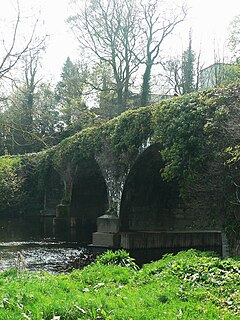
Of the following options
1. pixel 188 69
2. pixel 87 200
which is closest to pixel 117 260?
pixel 87 200

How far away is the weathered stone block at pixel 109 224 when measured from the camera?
17.6 metres

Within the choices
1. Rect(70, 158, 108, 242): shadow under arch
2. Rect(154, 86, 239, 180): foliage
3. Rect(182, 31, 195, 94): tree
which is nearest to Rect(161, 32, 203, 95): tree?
Rect(182, 31, 195, 94): tree

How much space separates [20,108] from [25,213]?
85.2 ft

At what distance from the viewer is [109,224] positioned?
1772 cm

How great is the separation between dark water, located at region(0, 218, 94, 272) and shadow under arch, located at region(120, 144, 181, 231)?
7.68 ft

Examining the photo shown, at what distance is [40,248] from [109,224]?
2892mm

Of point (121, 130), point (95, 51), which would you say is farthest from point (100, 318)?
point (95, 51)

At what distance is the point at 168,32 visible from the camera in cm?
2917

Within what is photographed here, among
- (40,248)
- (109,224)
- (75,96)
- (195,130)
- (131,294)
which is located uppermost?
(75,96)

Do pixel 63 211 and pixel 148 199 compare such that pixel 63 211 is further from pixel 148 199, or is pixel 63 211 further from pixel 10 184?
pixel 148 199

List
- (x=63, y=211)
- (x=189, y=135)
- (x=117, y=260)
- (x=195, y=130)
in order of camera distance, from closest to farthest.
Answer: (x=117, y=260) < (x=195, y=130) < (x=189, y=135) < (x=63, y=211)

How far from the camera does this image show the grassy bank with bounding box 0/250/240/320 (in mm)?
5039

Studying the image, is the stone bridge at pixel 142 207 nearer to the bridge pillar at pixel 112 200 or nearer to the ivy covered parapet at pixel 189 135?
the bridge pillar at pixel 112 200

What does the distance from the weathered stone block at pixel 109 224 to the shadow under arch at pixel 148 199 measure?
0.28 meters
